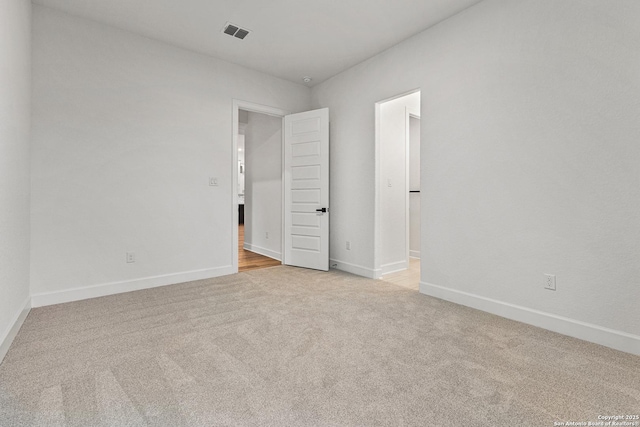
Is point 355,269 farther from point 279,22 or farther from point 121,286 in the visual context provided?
point 279,22

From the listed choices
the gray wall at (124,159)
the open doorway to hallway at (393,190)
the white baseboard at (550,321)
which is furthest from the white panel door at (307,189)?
the white baseboard at (550,321)

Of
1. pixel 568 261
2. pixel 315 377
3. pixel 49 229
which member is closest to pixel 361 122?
pixel 568 261

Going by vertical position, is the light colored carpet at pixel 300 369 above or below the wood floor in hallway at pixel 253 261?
below

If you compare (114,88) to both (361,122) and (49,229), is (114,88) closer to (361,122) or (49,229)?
Result: (49,229)

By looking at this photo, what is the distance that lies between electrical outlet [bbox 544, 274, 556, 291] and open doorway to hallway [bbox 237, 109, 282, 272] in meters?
3.35

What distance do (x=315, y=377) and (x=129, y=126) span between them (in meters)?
3.19

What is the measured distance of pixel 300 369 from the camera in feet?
5.78

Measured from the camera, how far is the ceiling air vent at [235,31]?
10.4 ft

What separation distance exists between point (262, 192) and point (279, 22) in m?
2.98

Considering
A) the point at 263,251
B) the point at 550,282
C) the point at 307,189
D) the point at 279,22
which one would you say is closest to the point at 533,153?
the point at 550,282

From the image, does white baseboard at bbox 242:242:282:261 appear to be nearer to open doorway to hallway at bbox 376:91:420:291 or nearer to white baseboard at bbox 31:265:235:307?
white baseboard at bbox 31:265:235:307

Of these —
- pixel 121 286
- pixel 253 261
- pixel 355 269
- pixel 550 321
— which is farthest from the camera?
pixel 253 261

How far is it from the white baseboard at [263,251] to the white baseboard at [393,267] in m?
1.76

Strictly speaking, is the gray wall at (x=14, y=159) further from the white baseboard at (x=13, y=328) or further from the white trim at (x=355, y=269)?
the white trim at (x=355, y=269)
